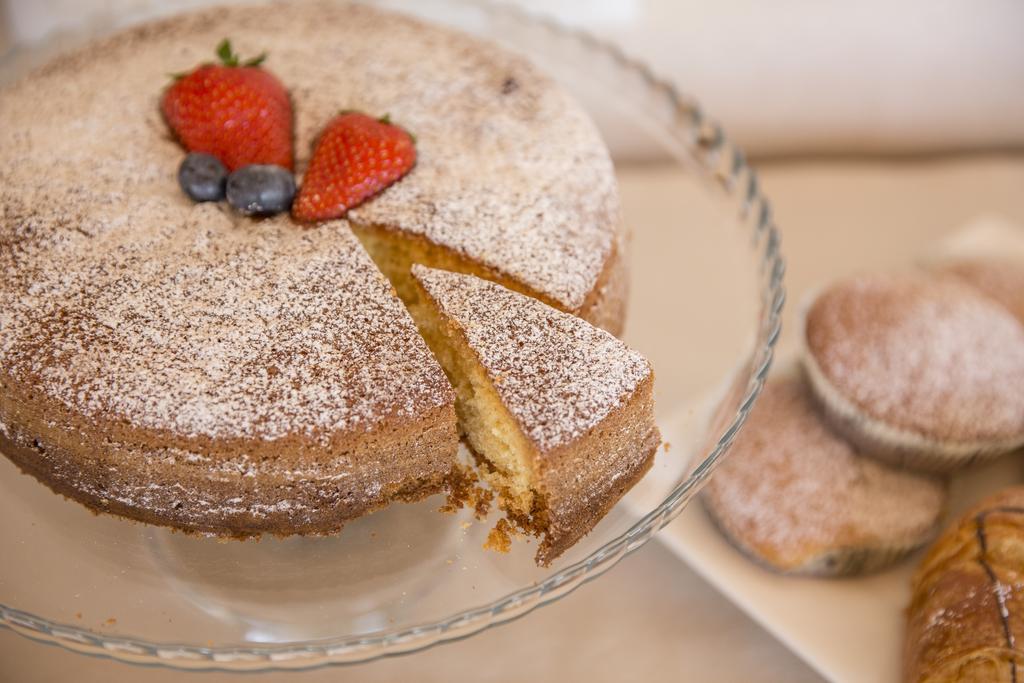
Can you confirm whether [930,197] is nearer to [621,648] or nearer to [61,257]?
[621,648]

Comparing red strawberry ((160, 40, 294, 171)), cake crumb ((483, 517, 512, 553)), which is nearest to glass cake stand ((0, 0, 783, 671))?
cake crumb ((483, 517, 512, 553))

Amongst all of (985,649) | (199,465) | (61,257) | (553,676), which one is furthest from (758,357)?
(61,257)

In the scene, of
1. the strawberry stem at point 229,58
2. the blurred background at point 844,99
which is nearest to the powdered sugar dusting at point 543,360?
the strawberry stem at point 229,58

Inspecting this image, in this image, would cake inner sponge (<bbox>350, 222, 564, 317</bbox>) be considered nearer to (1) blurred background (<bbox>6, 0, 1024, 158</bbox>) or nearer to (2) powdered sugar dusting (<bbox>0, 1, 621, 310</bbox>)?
(2) powdered sugar dusting (<bbox>0, 1, 621, 310</bbox>)

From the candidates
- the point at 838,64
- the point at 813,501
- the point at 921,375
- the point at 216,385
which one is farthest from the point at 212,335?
the point at 838,64

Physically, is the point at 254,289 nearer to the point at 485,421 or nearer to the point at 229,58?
the point at 485,421

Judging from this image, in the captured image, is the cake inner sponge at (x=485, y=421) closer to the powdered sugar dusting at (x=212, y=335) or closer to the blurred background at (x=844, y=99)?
the powdered sugar dusting at (x=212, y=335)
